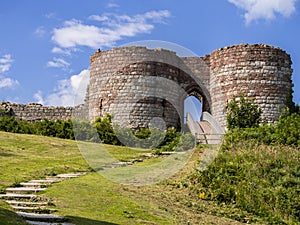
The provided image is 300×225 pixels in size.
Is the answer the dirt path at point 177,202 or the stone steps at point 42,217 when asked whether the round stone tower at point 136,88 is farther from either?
the stone steps at point 42,217

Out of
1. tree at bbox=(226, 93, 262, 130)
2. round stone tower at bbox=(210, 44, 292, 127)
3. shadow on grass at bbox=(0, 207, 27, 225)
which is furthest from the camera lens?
round stone tower at bbox=(210, 44, 292, 127)

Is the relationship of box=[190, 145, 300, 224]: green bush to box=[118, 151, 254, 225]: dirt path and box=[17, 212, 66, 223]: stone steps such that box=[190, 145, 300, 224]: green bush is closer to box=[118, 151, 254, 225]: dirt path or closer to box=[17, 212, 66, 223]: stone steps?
box=[118, 151, 254, 225]: dirt path

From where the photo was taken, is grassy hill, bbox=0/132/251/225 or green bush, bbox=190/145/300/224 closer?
grassy hill, bbox=0/132/251/225

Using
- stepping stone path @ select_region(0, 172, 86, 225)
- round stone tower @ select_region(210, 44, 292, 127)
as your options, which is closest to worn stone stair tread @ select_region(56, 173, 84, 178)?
stepping stone path @ select_region(0, 172, 86, 225)

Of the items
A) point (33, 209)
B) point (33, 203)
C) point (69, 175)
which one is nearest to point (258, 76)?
point (69, 175)

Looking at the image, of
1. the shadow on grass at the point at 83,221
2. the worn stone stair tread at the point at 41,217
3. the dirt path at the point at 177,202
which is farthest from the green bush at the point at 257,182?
the worn stone stair tread at the point at 41,217

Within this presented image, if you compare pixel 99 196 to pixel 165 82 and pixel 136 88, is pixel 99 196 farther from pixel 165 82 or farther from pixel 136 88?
pixel 165 82

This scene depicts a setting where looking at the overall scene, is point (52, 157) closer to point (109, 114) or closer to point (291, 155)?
point (291, 155)

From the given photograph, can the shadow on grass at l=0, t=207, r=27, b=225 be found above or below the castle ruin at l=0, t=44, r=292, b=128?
below

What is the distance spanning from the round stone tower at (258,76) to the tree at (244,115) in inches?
Result: 28.7

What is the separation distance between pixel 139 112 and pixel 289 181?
15036mm

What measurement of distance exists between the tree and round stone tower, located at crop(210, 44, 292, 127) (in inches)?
28.7

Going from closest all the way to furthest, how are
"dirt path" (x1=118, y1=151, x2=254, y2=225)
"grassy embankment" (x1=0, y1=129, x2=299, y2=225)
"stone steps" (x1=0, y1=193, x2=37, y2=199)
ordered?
"grassy embankment" (x1=0, y1=129, x2=299, y2=225) → "stone steps" (x1=0, y1=193, x2=37, y2=199) → "dirt path" (x1=118, y1=151, x2=254, y2=225)

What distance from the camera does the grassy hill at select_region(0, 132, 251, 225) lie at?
948 centimetres
